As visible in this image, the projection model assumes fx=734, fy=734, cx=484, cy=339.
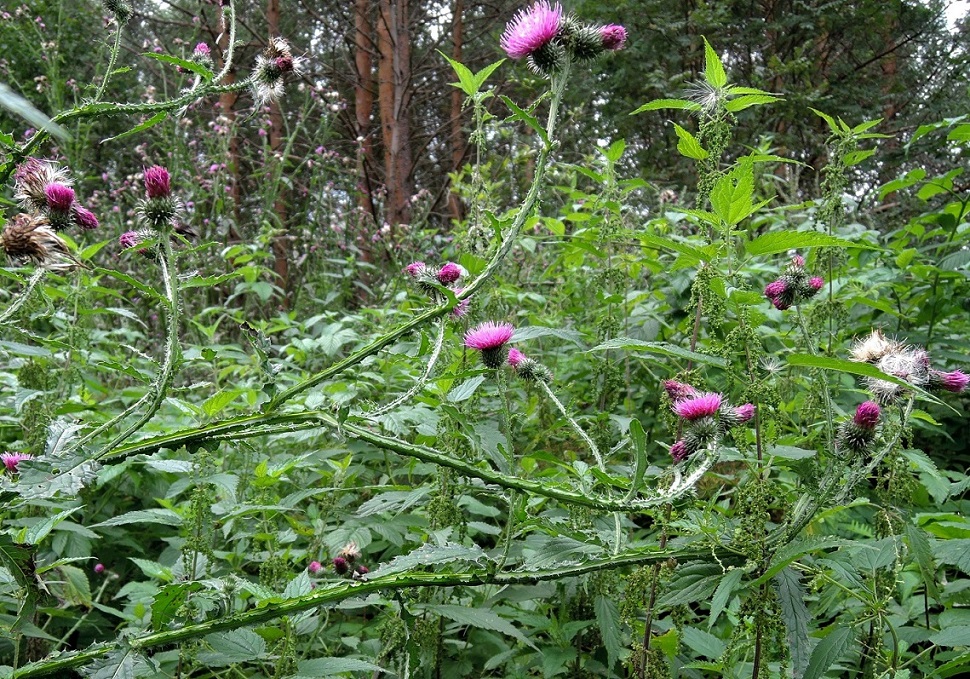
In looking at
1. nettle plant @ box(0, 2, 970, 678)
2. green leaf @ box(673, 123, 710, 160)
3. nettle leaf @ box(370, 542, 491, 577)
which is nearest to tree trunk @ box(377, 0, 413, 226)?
nettle plant @ box(0, 2, 970, 678)

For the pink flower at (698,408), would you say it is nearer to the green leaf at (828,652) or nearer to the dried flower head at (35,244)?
the green leaf at (828,652)

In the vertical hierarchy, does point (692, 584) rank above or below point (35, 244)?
below

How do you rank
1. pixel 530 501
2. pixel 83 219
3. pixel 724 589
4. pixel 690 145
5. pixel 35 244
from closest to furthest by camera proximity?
pixel 35 244 → pixel 724 589 → pixel 83 219 → pixel 690 145 → pixel 530 501

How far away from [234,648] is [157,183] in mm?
976

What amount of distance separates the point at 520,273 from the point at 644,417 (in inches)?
73.7

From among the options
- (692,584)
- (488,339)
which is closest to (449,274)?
(488,339)

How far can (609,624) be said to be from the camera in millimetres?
1682

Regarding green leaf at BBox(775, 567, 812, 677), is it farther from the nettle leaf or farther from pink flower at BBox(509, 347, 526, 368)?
pink flower at BBox(509, 347, 526, 368)

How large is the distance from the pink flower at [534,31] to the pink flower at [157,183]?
0.82 meters

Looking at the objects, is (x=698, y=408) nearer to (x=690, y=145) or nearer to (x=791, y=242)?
(x=791, y=242)

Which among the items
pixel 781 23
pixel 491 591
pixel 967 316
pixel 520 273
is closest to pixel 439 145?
pixel 781 23

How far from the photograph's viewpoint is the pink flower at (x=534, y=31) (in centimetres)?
167

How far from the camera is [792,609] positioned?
4.73 ft

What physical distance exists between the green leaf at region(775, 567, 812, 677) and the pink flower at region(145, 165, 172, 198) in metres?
1.46
